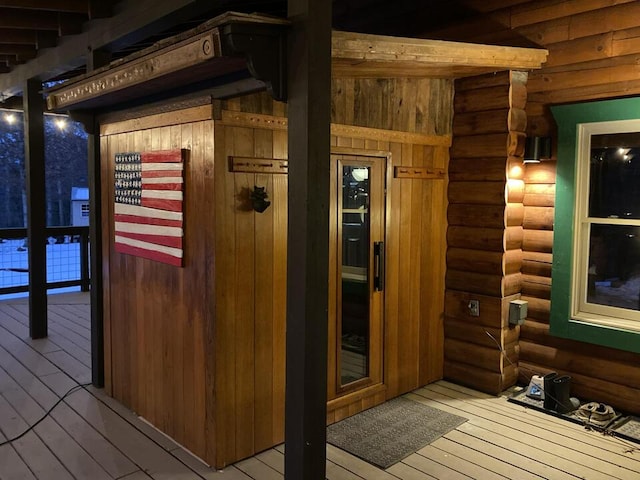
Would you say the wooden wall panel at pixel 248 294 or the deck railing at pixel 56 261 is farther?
the deck railing at pixel 56 261

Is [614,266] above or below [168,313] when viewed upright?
above

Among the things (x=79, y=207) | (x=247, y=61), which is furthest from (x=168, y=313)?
(x=79, y=207)

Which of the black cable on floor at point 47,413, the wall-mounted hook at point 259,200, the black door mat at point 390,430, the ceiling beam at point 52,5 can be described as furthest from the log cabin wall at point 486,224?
the black cable on floor at point 47,413

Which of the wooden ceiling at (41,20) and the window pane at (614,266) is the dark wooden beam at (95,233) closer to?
the wooden ceiling at (41,20)

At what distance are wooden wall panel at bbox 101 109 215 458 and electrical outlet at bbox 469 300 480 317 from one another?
7.21 ft

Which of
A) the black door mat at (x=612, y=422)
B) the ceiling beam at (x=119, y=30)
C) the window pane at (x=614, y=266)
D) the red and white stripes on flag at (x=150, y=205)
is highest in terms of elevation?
the ceiling beam at (x=119, y=30)

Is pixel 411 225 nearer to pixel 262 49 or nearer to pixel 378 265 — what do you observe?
pixel 378 265

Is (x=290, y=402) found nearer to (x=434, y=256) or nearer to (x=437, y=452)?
(x=437, y=452)

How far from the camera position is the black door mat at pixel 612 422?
3.54 meters

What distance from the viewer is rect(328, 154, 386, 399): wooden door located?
12.0ft

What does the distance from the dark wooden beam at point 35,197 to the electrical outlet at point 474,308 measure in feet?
13.7

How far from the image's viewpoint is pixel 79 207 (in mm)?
8461

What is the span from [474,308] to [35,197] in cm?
437

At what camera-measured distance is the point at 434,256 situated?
4.42m
